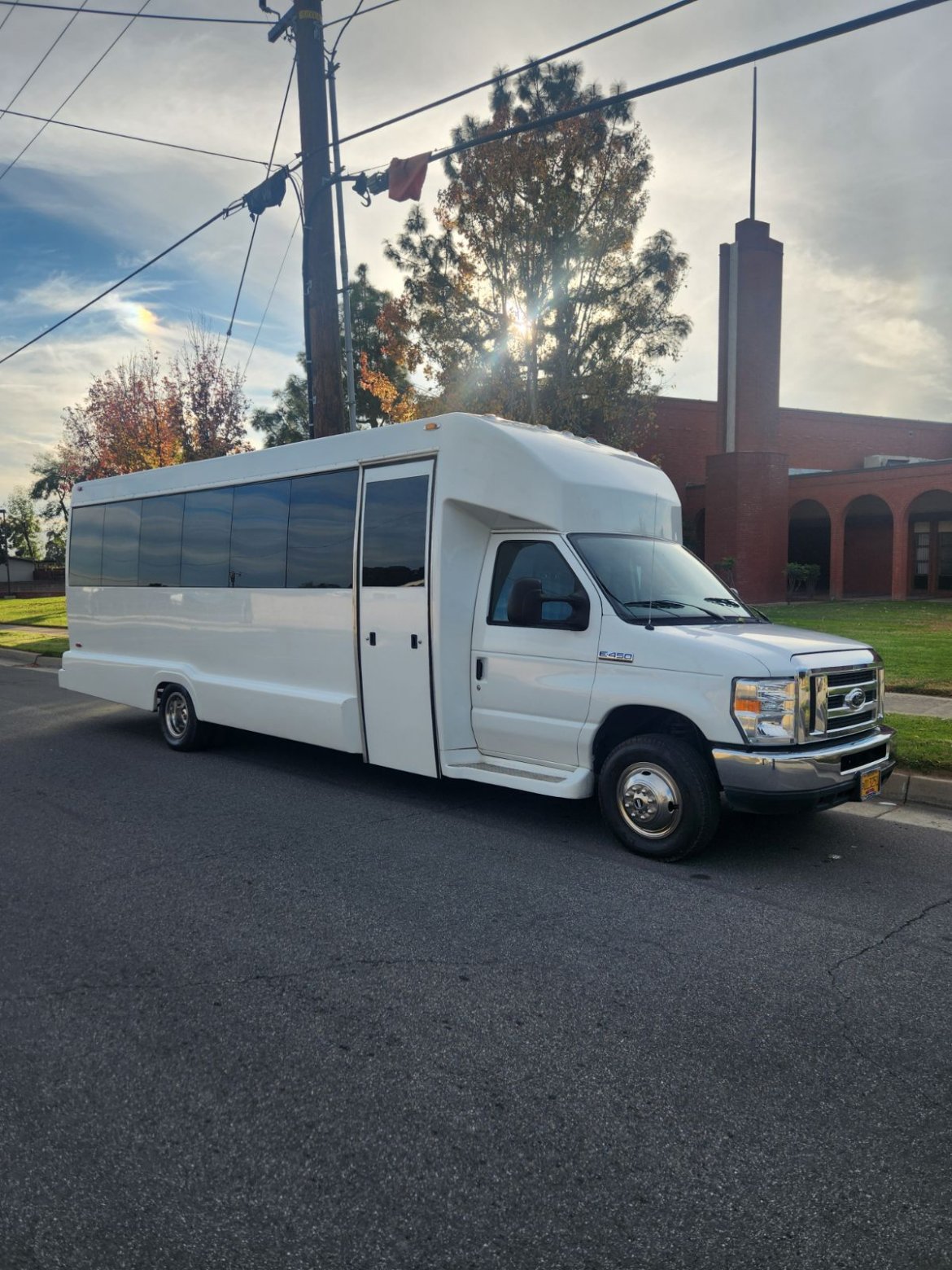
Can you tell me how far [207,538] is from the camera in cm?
895

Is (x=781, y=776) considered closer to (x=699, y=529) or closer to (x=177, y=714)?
(x=177, y=714)

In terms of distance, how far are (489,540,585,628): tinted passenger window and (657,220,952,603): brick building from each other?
24.6m

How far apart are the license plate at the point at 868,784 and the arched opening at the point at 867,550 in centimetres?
3270

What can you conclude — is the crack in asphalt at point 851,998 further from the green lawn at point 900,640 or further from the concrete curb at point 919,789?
the green lawn at point 900,640

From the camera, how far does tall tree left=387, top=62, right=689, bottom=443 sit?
80.6ft

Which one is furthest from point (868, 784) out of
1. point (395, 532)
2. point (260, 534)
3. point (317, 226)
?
point (317, 226)

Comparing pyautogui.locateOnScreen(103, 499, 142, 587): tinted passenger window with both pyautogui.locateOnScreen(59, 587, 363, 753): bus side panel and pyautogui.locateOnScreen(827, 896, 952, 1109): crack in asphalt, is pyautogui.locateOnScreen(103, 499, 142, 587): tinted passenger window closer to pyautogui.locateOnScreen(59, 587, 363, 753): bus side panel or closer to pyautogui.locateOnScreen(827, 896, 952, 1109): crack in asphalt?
pyautogui.locateOnScreen(59, 587, 363, 753): bus side panel

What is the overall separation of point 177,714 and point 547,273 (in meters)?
19.7

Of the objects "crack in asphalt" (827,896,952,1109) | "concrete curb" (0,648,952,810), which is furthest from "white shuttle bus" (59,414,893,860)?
"concrete curb" (0,648,952,810)

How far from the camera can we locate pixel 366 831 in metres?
6.34

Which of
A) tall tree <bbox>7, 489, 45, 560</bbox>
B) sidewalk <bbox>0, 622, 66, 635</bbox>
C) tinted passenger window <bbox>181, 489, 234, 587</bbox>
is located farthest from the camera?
tall tree <bbox>7, 489, 45, 560</bbox>

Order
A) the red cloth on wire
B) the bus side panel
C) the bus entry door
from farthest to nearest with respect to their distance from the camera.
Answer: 1. the red cloth on wire
2. the bus side panel
3. the bus entry door

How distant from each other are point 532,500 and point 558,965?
326cm

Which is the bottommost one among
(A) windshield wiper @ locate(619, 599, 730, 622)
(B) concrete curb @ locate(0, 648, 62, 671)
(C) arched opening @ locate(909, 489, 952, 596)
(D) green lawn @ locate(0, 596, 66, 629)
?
(B) concrete curb @ locate(0, 648, 62, 671)
